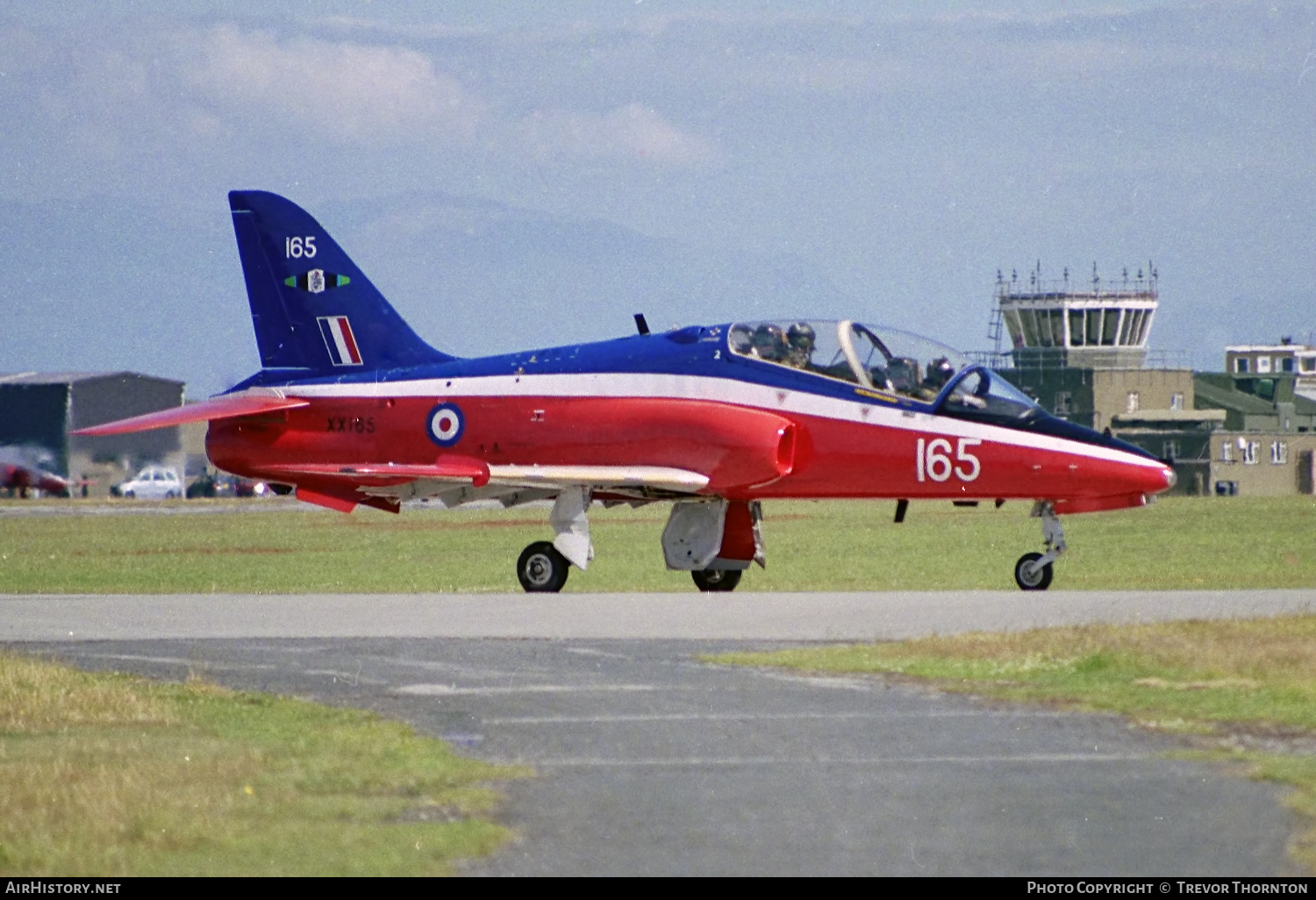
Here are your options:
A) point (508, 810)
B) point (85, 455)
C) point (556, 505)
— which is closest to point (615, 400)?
point (556, 505)

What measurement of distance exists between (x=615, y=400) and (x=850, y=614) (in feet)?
18.1

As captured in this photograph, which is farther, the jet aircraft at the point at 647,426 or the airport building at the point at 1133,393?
the airport building at the point at 1133,393

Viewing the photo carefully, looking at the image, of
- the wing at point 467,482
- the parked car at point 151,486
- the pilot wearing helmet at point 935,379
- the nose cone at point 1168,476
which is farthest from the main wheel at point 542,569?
the parked car at point 151,486

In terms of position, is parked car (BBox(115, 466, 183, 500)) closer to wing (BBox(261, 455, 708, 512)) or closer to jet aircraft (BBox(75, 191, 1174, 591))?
jet aircraft (BBox(75, 191, 1174, 591))

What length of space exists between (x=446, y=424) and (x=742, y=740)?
13371 millimetres

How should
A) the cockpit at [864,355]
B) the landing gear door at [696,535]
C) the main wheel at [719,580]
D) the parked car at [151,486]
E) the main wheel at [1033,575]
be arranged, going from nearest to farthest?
the main wheel at [1033,575] < the cockpit at [864,355] < the landing gear door at [696,535] < the main wheel at [719,580] < the parked car at [151,486]

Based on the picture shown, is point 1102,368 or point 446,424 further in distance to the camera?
point 1102,368

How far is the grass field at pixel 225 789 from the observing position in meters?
7.00

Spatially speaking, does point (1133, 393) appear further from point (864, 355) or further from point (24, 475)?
point (864, 355)

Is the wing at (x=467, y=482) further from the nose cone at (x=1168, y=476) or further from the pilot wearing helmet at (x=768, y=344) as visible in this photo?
the nose cone at (x=1168, y=476)

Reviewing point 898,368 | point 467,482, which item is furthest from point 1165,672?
point 467,482

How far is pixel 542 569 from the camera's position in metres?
21.7

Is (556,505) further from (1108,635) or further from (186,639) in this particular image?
(1108,635)

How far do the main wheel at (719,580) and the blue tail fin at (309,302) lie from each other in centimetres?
465
